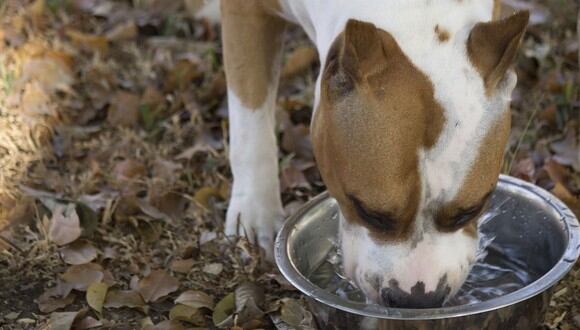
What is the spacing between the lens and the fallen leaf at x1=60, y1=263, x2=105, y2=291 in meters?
2.92

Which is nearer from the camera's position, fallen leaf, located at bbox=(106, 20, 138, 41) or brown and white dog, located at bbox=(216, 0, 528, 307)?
brown and white dog, located at bbox=(216, 0, 528, 307)

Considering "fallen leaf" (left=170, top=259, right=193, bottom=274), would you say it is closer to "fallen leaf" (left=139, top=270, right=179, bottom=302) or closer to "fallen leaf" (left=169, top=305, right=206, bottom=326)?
"fallen leaf" (left=139, top=270, right=179, bottom=302)

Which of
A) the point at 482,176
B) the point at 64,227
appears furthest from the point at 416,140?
the point at 64,227

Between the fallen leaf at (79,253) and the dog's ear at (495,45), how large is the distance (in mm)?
1339

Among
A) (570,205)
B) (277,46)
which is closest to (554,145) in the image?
(570,205)

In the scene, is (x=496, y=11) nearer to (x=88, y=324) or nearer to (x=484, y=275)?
(x=484, y=275)

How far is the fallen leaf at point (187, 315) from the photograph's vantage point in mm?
2756

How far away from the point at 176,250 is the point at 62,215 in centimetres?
37

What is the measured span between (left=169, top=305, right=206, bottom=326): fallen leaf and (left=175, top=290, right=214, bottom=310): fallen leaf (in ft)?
0.06

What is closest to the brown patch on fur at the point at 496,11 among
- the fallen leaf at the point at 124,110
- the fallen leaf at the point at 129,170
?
the fallen leaf at the point at 129,170

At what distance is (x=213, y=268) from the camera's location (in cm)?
299

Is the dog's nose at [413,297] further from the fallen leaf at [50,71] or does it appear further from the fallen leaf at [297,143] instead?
the fallen leaf at [50,71]

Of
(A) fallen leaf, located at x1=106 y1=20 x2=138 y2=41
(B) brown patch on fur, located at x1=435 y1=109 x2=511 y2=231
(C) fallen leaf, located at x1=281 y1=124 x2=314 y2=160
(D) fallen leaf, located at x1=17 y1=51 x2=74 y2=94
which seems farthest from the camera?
(A) fallen leaf, located at x1=106 y1=20 x2=138 y2=41

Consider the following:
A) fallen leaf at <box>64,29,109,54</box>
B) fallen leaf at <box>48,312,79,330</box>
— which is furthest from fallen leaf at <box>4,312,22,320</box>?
fallen leaf at <box>64,29,109,54</box>
